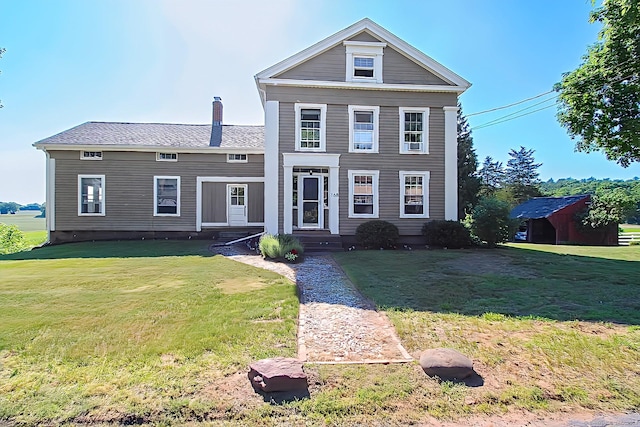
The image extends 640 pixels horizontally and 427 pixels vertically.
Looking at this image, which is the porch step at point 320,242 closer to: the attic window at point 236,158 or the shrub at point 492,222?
the attic window at point 236,158

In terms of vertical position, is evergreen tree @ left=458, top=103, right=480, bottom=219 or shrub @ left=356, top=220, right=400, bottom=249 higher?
evergreen tree @ left=458, top=103, right=480, bottom=219

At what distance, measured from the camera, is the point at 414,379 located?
3852 mm

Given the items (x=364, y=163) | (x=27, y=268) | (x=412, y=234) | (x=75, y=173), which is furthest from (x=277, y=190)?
(x=75, y=173)

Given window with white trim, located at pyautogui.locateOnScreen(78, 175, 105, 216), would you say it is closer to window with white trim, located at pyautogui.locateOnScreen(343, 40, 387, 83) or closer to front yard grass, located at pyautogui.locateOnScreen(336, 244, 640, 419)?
window with white trim, located at pyautogui.locateOnScreen(343, 40, 387, 83)

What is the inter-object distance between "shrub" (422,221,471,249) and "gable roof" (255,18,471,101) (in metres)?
5.58

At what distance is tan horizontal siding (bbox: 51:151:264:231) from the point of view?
16688 millimetres

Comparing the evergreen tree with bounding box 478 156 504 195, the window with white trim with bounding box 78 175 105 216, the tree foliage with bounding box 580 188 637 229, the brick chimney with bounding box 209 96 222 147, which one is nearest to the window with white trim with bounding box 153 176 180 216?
the window with white trim with bounding box 78 175 105 216

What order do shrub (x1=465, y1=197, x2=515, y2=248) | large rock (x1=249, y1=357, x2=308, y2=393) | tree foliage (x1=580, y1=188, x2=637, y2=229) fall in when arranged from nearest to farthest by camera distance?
large rock (x1=249, y1=357, x2=308, y2=393), shrub (x1=465, y1=197, x2=515, y2=248), tree foliage (x1=580, y1=188, x2=637, y2=229)

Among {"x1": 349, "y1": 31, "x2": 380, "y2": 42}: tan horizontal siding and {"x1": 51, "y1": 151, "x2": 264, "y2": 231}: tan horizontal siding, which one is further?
{"x1": 51, "y1": 151, "x2": 264, "y2": 231}: tan horizontal siding

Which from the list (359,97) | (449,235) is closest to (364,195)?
(449,235)

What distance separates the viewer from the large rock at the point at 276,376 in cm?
352

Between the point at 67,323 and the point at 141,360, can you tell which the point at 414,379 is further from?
the point at 67,323

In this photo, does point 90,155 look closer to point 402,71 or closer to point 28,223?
point 402,71

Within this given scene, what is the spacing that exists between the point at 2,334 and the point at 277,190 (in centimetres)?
1034
